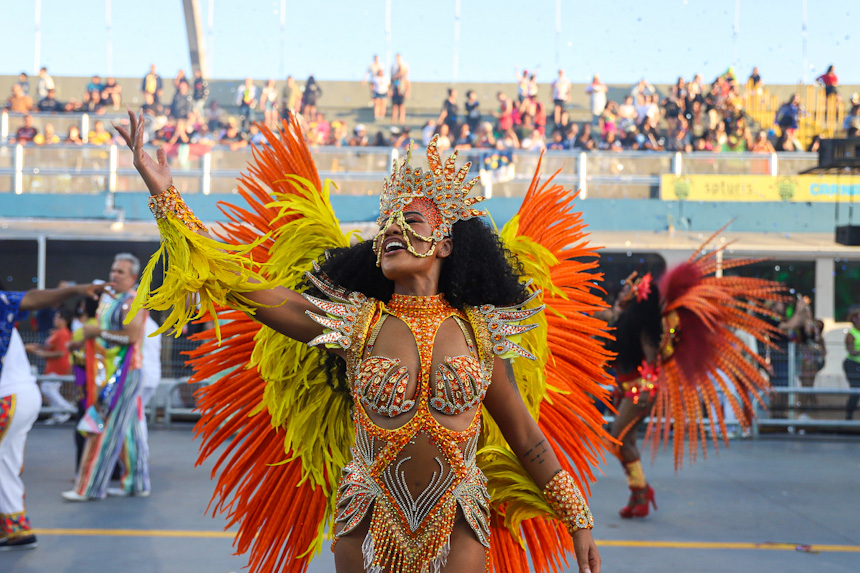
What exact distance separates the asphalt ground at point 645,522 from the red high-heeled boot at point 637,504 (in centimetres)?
6

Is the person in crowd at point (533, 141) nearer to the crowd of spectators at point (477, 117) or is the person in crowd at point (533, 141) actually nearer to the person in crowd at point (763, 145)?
the crowd of spectators at point (477, 117)

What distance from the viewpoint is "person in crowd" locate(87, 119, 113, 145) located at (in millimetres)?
15194

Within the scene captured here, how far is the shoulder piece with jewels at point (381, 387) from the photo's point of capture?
2662 mm

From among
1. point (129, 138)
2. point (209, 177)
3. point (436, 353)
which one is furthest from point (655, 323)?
point (209, 177)

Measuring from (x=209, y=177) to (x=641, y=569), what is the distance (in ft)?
33.1

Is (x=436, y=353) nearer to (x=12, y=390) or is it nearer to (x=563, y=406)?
(x=563, y=406)

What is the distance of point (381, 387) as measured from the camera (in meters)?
2.63

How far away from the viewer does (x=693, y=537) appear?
5891 mm

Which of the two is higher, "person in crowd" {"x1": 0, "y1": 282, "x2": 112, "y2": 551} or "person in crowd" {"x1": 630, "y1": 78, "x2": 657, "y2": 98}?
"person in crowd" {"x1": 630, "y1": 78, "x2": 657, "y2": 98}

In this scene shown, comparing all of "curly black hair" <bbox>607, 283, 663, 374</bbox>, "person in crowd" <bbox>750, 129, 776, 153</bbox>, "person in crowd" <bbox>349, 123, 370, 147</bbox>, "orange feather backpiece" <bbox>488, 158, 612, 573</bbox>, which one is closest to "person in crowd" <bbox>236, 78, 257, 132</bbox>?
"person in crowd" <bbox>349, 123, 370, 147</bbox>

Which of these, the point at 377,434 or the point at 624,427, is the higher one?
the point at 377,434

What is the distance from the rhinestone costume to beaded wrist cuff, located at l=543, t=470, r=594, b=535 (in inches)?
8.2

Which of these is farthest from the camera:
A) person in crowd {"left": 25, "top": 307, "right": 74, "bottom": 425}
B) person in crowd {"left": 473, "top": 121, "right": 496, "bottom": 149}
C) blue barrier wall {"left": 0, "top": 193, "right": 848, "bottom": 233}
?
person in crowd {"left": 473, "top": 121, "right": 496, "bottom": 149}

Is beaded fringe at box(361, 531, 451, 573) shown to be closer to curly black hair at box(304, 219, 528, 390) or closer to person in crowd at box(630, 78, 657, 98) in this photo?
curly black hair at box(304, 219, 528, 390)
